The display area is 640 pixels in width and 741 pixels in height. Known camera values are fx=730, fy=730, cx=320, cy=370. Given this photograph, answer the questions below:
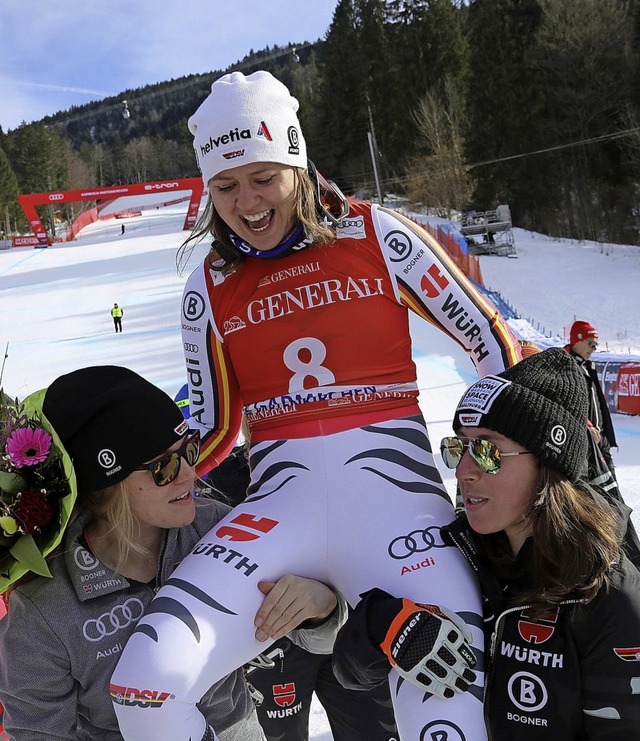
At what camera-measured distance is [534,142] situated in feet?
116

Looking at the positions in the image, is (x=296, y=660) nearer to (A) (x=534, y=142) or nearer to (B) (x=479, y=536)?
(B) (x=479, y=536)

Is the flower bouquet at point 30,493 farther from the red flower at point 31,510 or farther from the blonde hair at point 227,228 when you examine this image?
the blonde hair at point 227,228

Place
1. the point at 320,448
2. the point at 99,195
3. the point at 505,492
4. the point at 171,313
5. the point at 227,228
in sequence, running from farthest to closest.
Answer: the point at 99,195 → the point at 171,313 → the point at 227,228 → the point at 320,448 → the point at 505,492

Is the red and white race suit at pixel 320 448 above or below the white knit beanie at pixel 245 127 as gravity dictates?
below

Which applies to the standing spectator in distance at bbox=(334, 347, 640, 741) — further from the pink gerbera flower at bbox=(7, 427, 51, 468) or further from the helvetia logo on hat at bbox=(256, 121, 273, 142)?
the helvetia logo on hat at bbox=(256, 121, 273, 142)

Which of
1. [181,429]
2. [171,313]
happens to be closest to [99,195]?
[171,313]

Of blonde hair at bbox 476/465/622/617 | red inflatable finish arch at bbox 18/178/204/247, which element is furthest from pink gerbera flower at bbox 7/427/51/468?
red inflatable finish arch at bbox 18/178/204/247

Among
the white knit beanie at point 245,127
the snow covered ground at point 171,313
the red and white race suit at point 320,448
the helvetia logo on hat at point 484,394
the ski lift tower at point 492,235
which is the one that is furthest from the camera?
the ski lift tower at point 492,235

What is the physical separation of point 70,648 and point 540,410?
50.3 inches

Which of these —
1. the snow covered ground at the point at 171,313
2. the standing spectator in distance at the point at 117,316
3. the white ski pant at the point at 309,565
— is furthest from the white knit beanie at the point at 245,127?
the standing spectator in distance at the point at 117,316

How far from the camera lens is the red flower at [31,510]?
5.64ft

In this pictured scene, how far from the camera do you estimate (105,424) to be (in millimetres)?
1847

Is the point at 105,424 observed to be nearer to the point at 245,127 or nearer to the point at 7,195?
the point at 245,127

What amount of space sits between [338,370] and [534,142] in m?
36.6
